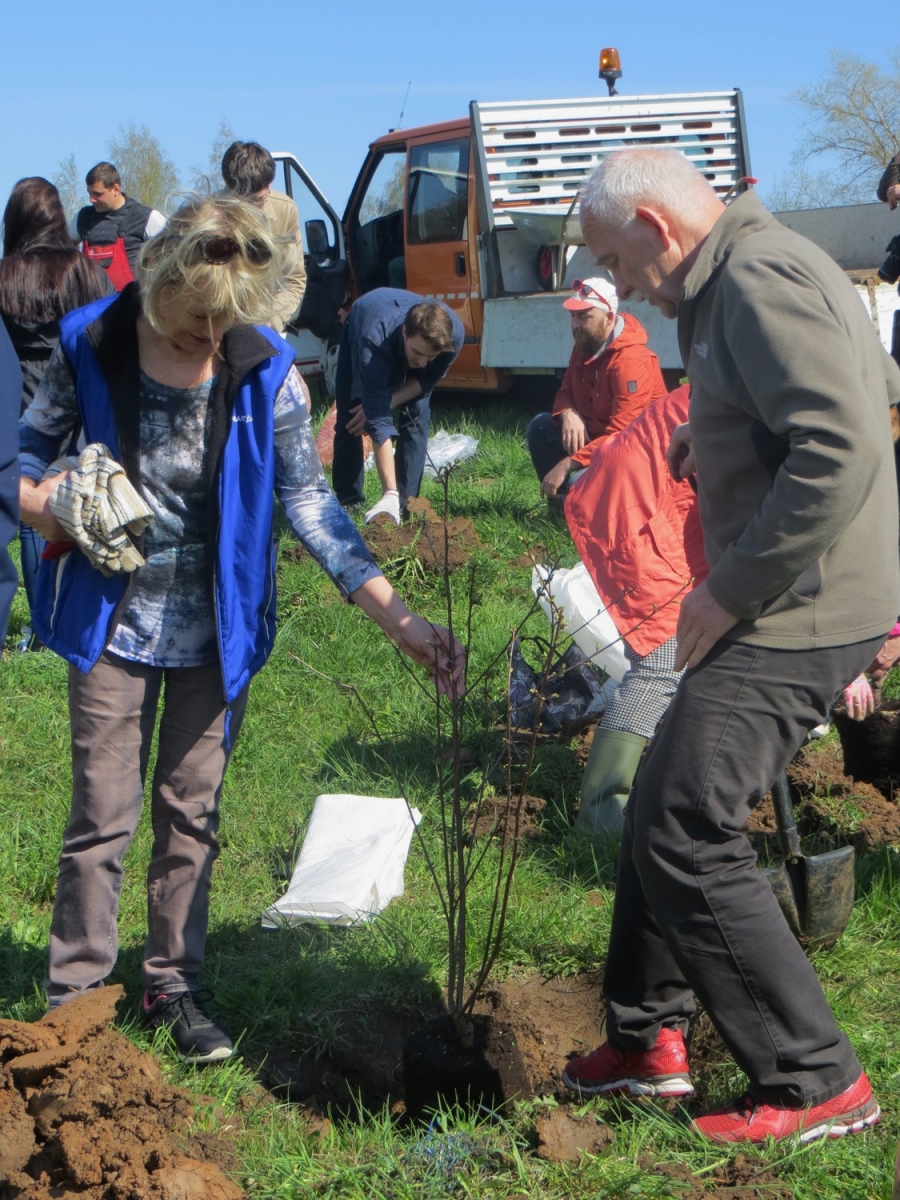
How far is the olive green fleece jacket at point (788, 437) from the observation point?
2234 millimetres

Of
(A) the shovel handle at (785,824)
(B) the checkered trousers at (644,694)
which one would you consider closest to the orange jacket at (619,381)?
(B) the checkered trousers at (644,694)

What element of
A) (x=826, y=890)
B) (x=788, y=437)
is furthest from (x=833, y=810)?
(x=788, y=437)

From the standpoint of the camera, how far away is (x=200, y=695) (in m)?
3.00

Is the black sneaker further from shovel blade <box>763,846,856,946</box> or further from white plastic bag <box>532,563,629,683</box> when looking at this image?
white plastic bag <box>532,563,629,683</box>

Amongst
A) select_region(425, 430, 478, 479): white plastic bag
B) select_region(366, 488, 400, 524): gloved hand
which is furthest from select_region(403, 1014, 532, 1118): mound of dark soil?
select_region(425, 430, 478, 479): white plastic bag

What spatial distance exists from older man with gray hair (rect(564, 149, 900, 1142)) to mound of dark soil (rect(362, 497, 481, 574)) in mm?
3918

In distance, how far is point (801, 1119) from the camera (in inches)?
A: 98.0

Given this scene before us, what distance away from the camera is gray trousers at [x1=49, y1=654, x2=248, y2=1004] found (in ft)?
9.52

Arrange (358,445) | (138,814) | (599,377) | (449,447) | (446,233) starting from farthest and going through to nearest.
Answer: (446,233)
(449,447)
(358,445)
(599,377)
(138,814)

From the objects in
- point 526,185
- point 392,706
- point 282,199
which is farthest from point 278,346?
point 526,185

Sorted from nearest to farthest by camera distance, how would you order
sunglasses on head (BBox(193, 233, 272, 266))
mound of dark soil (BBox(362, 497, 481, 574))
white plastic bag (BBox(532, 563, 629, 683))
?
sunglasses on head (BBox(193, 233, 272, 266)) < white plastic bag (BBox(532, 563, 629, 683)) < mound of dark soil (BBox(362, 497, 481, 574))

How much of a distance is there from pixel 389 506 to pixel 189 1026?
4.74 metres

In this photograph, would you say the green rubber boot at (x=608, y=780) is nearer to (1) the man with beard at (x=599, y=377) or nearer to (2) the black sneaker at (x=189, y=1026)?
(2) the black sneaker at (x=189, y=1026)

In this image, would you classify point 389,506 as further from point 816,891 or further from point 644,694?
point 816,891
